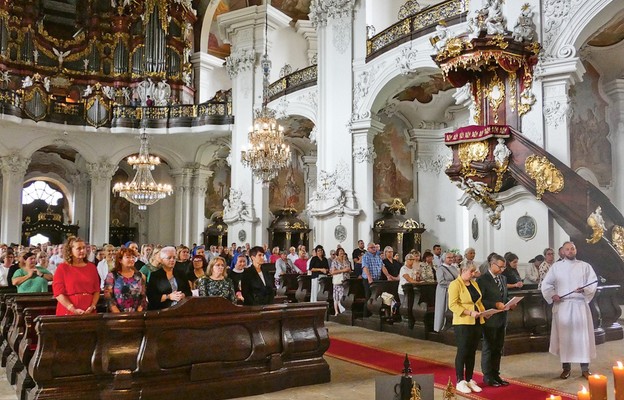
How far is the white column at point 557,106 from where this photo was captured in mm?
10008

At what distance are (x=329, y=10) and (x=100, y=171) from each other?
1107 cm

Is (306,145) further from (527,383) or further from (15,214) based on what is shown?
(527,383)

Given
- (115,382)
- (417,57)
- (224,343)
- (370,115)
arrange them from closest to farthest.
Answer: (115,382) → (224,343) → (417,57) → (370,115)

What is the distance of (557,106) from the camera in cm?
1007

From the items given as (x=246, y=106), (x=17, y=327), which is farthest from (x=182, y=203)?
(x=17, y=327)

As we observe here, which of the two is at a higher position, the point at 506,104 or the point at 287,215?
the point at 506,104

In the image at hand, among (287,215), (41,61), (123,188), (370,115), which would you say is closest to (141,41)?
(41,61)

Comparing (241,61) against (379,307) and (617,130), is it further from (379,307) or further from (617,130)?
(379,307)

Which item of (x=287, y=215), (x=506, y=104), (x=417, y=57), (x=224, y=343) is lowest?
(x=224, y=343)

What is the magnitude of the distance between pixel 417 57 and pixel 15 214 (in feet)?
49.2

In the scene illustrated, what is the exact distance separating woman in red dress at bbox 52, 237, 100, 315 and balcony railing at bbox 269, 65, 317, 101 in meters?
12.5

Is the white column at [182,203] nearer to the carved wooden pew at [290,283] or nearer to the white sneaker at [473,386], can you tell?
the carved wooden pew at [290,283]

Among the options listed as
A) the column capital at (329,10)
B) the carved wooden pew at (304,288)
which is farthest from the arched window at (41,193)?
the carved wooden pew at (304,288)

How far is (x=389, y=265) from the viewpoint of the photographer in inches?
450
